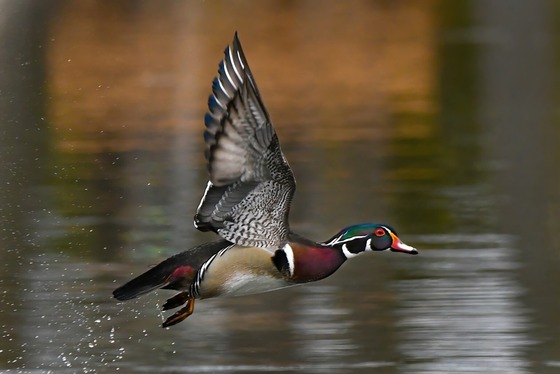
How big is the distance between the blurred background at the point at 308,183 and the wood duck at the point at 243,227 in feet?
3.02

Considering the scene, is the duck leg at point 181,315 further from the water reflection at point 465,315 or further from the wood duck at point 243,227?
the water reflection at point 465,315

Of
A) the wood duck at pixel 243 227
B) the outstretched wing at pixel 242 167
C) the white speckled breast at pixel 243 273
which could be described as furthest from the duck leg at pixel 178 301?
the outstretched wing at pixel 242 167

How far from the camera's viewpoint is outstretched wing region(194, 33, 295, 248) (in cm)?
729

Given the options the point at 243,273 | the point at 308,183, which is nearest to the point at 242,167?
the point at 243,273

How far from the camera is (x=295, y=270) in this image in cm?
789

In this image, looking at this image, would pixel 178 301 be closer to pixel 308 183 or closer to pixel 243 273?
pixel 243 273

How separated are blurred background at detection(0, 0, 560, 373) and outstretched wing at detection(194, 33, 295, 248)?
119 centimetres

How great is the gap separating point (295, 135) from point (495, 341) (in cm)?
877

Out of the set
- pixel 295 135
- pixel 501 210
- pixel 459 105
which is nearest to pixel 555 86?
pixel 459 105

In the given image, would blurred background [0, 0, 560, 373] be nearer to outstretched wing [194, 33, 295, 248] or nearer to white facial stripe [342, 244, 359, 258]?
white facial stripe [342, 244, 359, 258]

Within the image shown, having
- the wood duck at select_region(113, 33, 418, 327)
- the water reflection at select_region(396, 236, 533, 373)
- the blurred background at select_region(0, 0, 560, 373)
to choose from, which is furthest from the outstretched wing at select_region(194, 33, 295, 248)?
the water reflection at select_region(396, 236, 533, 373)

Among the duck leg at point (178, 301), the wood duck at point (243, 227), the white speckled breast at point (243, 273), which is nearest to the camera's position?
the wood duck at point (243, 227)

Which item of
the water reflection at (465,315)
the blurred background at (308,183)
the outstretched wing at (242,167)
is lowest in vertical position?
the water reflection at (465,315)

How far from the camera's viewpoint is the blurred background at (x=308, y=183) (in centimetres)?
930
